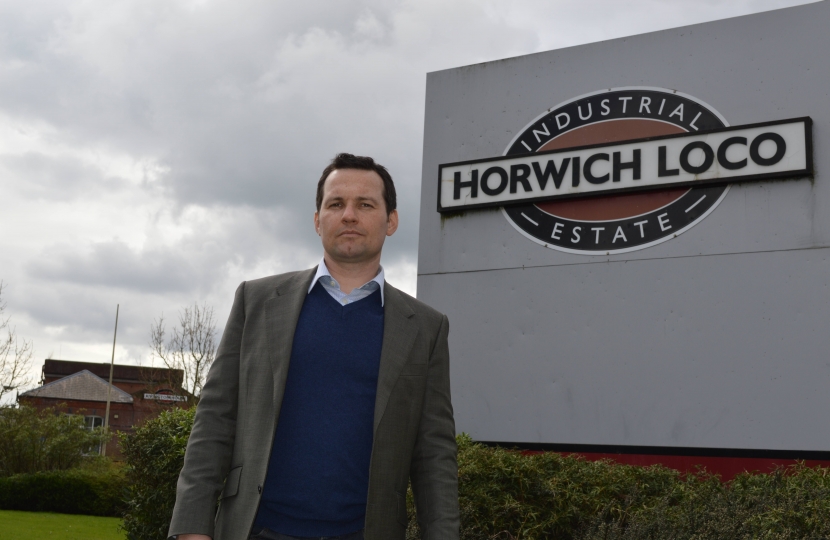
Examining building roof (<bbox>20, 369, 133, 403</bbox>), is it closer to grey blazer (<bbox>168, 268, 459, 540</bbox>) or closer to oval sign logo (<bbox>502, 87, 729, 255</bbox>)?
oval sign logo (<bbox>502, 87, 729, 255</bbox>)

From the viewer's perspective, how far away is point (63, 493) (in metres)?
19.1

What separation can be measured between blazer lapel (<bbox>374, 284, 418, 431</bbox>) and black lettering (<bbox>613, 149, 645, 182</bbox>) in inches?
189

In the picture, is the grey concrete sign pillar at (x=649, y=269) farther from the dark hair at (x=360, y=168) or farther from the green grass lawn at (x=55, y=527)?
the green grass lawn at (x=55, y=527)

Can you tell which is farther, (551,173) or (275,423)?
(551,173)

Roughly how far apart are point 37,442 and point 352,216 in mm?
21874

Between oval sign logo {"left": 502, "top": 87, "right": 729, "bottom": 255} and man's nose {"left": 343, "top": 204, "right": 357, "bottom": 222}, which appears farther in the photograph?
oval sign logo {"left": 502, "top": 87, "right": 729, "bottom": 255}

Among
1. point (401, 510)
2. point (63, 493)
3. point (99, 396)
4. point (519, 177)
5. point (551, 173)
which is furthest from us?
point (99, 396)

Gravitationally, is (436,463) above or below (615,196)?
below

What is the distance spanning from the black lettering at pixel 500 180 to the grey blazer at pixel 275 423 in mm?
5031

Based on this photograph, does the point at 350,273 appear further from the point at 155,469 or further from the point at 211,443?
the point at 155,469

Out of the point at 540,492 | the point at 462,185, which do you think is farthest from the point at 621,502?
the point at 462,185

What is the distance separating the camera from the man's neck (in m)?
2.94

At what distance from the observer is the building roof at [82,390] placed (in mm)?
54944

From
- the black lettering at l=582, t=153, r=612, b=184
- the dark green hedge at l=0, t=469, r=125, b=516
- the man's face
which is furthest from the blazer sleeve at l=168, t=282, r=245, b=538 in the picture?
the dark green hedge at l=0, t=469, r=125, b=516
